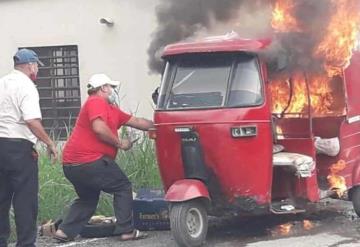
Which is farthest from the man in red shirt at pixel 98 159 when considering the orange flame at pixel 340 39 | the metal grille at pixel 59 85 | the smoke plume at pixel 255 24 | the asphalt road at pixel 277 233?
the metal grille at pixel 59 85

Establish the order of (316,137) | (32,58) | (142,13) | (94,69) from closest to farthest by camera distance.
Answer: (32,58) < (316,137) < (142,13) < (94,69)

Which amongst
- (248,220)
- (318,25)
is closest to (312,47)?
(318,25)

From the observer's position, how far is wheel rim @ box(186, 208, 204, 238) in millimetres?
7535

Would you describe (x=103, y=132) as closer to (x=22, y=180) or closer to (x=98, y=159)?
(x=98, y=159)

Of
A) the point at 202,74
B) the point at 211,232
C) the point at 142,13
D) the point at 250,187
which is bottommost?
the point at 211,232

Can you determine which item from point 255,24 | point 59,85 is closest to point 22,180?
point 255,24

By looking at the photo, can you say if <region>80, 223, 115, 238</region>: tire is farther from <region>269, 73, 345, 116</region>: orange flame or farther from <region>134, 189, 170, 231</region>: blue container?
<region>269, 73, 345, 116</region>: orange flame

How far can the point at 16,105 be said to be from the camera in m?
7.15

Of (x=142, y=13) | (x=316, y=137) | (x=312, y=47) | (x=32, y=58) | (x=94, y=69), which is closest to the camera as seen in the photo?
(x=32, y=58)

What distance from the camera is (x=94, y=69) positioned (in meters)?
14.5

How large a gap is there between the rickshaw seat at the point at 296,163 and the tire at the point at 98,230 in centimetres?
194

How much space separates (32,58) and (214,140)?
1.87m

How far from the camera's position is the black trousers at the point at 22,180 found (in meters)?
7.14

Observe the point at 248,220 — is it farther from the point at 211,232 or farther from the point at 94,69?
the point at 94,69
